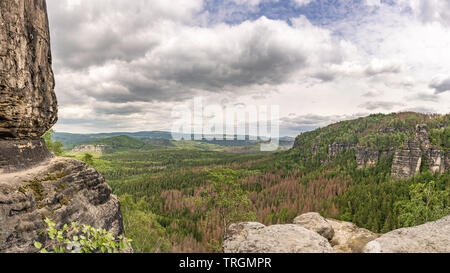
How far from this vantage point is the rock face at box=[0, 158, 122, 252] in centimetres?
1030

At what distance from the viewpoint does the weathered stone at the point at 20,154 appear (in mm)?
12094

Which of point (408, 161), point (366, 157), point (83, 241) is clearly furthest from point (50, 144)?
point (366, 157)

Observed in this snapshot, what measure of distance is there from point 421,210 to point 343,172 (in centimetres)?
10148

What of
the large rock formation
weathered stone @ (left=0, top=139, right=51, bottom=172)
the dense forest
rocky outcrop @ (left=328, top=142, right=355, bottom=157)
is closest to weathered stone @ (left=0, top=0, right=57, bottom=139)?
the large rock formation

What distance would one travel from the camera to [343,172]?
406ft

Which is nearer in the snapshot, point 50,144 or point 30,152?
point 30,152

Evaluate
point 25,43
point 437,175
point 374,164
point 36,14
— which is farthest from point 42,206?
point 374,164

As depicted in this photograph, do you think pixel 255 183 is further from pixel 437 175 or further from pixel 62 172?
pixel 62 172

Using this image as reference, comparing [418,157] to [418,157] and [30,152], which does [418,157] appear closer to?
[418,157]

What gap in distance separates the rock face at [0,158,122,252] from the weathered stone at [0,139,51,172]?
0.53 m

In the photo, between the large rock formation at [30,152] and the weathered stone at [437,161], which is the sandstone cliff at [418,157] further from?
the large rock formation at [30,152]

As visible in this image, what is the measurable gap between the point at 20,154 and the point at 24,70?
19.7 ft

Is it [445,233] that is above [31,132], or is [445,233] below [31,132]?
below

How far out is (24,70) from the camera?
42.2ft
